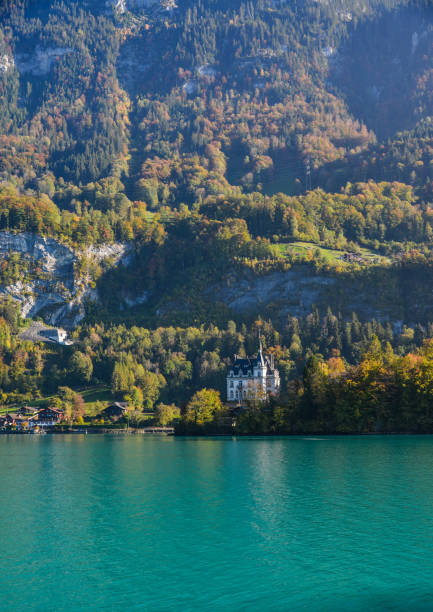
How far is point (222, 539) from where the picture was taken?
31.8 meters

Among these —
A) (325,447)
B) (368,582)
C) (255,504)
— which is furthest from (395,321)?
(368,582)

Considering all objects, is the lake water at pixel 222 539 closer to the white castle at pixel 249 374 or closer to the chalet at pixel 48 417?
the white castle at pixel 249 374

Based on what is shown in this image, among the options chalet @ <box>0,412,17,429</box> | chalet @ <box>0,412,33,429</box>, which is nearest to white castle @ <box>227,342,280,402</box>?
chalet @ <box>0,412,33,429</box>

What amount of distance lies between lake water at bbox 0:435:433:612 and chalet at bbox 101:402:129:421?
10590 cm

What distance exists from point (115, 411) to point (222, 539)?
138m

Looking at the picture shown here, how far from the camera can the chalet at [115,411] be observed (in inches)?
6457

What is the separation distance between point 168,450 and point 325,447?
70.0ft

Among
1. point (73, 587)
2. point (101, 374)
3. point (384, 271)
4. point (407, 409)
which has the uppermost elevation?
point (384, 271)

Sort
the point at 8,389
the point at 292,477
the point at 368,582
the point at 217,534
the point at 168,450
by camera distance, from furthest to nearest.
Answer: the point at 8,389 < the point at 168,450 < the point at 292,477 < the point at 217,534 < the point at 368,582

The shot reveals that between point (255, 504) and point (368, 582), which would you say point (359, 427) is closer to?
point (255, 504)

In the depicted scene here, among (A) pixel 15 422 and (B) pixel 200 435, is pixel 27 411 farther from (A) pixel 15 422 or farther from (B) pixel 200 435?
(B) pixel 200 435

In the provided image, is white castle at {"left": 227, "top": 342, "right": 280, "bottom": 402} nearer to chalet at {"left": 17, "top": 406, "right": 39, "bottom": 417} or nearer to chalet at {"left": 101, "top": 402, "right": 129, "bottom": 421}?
chalet at {"left": 101, "top": 402, "right": 129, "bottom": 421}

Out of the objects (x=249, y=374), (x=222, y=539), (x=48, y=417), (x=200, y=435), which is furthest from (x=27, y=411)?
(x=222, y=539)

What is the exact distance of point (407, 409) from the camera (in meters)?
98.4
